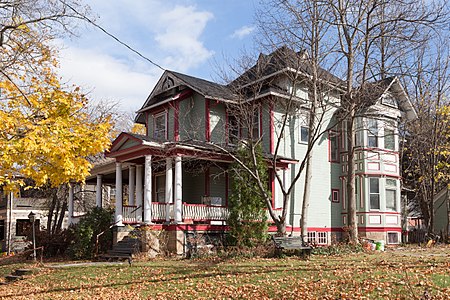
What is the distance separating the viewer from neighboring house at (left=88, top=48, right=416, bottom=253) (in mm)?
20891

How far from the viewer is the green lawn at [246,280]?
31.8 feet

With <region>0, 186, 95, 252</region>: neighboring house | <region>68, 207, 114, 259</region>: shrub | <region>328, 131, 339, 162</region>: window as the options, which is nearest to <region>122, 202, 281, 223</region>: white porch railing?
<region>68, 207, 114, 259</region>: shrub

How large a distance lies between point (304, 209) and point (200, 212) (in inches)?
180

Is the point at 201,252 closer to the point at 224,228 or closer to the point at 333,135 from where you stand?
the point at 224,228

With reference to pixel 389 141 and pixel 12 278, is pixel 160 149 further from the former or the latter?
pixel 389 141

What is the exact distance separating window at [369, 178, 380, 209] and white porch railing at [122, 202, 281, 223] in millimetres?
6452

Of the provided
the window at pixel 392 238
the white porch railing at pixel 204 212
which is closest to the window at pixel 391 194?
the window at pixel 392 238

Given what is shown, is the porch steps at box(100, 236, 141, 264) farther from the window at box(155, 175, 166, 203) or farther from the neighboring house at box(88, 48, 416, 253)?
the window at box(155, 175, 166, 203)

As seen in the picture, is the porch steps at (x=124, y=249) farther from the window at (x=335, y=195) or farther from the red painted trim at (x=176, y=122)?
the window at (x=335, y=195)

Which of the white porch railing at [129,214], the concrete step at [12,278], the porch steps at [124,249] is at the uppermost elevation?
the white porch railing at [129,214]

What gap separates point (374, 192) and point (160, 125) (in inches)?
479

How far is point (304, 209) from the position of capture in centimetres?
2098

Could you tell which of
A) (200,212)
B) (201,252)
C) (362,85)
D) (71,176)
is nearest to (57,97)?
(71,176)

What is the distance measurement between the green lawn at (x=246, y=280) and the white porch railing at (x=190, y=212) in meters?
3.66
